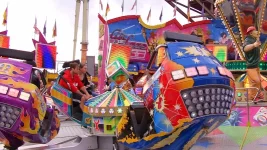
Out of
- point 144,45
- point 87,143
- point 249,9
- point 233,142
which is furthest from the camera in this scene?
point 144,45

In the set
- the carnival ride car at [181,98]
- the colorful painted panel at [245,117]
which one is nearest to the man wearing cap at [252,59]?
the colorful painted panel at [245,117]

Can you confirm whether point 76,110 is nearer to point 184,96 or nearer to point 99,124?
point 99,124

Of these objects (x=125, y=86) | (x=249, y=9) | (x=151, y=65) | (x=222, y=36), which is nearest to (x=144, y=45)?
(x=222, y=36)

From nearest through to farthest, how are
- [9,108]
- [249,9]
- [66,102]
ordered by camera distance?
[9,108] < [66,102] < [249,9]

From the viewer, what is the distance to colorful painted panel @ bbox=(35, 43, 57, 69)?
13.3m

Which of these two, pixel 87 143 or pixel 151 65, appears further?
pixel 87 143

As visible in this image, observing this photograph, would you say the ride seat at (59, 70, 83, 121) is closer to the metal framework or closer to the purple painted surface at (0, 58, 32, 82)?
the purple painted surface at (0, 58, 32, 82)

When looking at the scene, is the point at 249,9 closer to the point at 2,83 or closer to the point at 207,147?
the point at 207,147

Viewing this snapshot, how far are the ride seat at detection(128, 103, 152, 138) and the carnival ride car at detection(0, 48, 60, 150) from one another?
95 centimetres

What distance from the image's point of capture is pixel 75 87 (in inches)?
212

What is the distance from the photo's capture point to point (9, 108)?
3.09 metres

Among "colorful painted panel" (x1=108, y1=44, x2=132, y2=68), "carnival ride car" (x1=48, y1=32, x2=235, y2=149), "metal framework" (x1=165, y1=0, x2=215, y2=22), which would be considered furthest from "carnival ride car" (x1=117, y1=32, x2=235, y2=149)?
"metal framework" (x1=165, y1=0, x2=215, y2=22)

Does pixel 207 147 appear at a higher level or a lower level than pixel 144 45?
lower

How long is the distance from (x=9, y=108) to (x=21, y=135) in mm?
367
